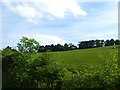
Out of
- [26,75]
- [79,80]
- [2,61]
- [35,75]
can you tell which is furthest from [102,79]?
[2,61]

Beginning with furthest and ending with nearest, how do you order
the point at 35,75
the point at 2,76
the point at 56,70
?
the point at 2,76 < the point at 35,75 < the point at 56,70

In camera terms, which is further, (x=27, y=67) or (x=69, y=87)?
(x=27, y=67)

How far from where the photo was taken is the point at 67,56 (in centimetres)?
7256

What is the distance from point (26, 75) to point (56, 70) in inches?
263

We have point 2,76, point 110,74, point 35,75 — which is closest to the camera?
point 110,74

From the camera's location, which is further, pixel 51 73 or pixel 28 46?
pixel 28 46

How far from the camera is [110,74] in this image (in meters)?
19.8

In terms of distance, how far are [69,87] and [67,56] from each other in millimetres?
49041

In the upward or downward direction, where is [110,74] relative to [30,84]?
upward

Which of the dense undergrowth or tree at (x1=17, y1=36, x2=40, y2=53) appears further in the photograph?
tree at (x1=17, y1=36, x2=40, y2=53)

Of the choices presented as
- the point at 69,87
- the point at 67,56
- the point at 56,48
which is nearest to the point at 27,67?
the point at 69,87

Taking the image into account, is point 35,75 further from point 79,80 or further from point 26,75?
point 79,80

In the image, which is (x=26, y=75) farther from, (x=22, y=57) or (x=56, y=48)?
(x=56, y=48)

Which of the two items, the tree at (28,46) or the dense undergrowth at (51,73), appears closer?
the dense undergrowth at (51,73)
